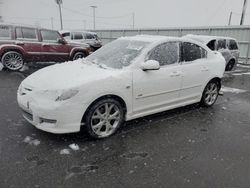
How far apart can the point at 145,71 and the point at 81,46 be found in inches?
300

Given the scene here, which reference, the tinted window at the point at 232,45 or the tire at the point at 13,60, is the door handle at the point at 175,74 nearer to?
the tire at the point at 13,60

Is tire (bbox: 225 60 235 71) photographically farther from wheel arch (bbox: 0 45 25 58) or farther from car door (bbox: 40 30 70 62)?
wheel arch (bbox: 0 45 25 58)

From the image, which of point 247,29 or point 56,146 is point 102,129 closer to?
point 56,146

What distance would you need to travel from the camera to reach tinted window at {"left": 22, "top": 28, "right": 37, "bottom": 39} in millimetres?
9508

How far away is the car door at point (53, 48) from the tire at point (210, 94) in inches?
274

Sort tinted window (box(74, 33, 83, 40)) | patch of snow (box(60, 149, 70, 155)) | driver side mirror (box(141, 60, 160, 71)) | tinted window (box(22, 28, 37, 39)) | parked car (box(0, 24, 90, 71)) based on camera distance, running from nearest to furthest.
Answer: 1. patch of snow (box(60, 149, 70, 155))
2. driver side mirror (box(141, 60, 160, 71))
3. parked car (box(0, 24, 90, 71))
4. tinted window (box(22, 28, 37, 39))
5. tinted window (box(74, 33, 83, 40))

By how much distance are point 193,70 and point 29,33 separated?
23.8 feet

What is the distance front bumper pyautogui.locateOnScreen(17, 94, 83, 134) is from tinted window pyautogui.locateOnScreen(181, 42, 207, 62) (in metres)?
2.53

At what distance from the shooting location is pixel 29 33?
963cm

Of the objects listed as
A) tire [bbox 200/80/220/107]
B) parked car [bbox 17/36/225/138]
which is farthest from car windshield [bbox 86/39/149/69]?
tire [bbox 200/80/220/107]

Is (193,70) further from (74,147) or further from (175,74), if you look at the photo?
(74,147)

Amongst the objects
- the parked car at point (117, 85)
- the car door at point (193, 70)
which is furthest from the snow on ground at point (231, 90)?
the car door at point (193, 70)

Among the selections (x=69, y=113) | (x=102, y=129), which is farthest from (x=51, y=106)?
(x=102, y=129)

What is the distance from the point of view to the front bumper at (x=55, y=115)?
3424 mm
